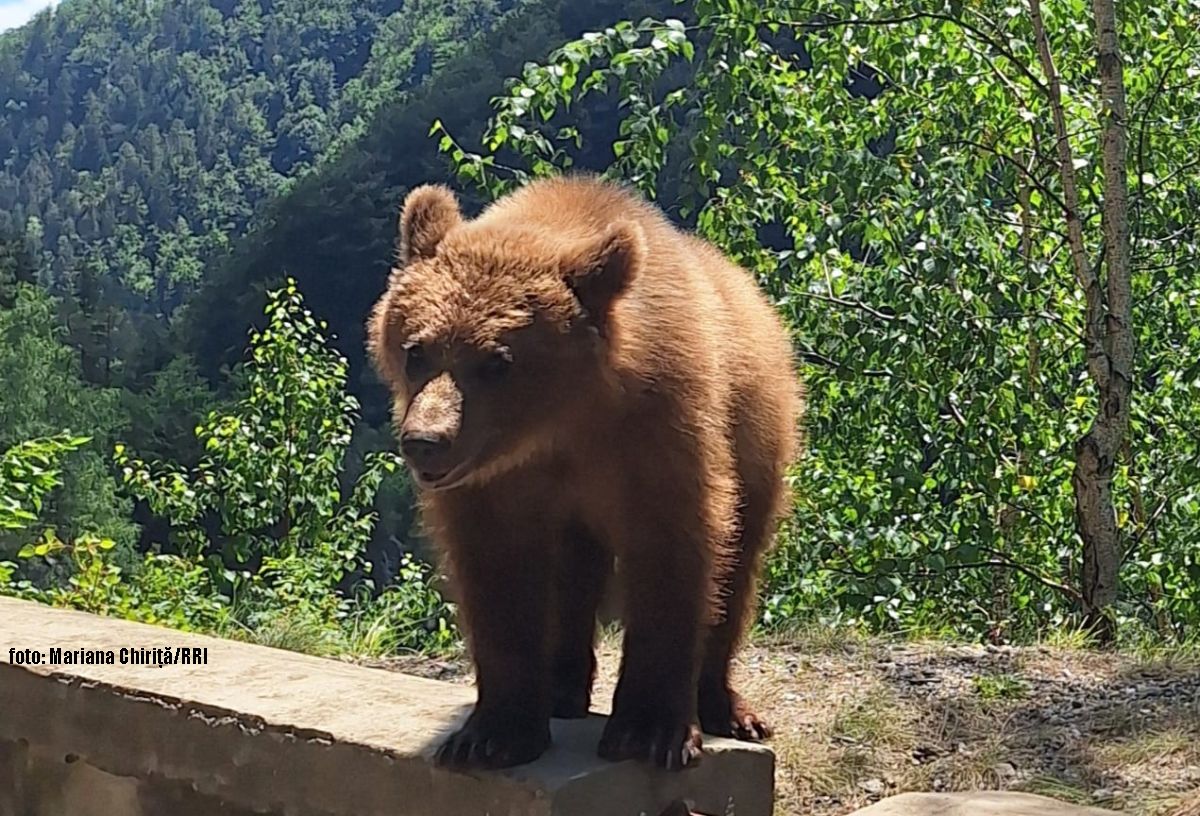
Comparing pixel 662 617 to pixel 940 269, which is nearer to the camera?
pixel 662 617

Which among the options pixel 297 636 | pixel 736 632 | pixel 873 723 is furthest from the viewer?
pixel 297 636

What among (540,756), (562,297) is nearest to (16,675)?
(540,756)

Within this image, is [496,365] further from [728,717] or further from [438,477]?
[728,717]

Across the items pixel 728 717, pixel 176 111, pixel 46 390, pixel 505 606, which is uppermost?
pixel 176 111

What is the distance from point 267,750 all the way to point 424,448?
739 mm

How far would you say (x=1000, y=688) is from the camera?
14.1ft

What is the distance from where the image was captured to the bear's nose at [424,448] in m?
2.34

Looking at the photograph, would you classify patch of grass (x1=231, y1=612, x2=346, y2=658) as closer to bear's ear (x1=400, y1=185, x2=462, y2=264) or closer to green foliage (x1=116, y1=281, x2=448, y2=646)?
bear's ear (x1=400, y1=185, x2=462, y2=264)

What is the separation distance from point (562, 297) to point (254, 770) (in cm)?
103

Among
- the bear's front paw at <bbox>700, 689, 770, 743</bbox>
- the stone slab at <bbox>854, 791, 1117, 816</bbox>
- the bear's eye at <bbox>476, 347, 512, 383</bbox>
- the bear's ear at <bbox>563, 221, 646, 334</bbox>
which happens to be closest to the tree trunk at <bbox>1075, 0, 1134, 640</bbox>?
the bear's front paw at <bbox>700, 689, 770, 743</bbox>

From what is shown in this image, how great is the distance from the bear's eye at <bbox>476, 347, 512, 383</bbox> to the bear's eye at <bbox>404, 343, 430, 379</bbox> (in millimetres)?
92

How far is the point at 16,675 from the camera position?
321 cm

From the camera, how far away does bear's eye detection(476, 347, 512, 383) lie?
2.45 metres

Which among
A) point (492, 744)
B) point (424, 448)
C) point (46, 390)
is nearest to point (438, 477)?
point (424, 448)
